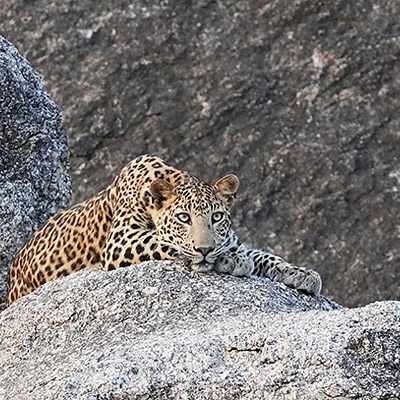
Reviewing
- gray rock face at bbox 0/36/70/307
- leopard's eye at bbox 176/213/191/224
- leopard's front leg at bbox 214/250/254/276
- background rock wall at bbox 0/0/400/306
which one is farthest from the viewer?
background rock wall at bbox 0/0/400/306

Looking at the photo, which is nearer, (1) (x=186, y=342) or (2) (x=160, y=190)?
(1) (x=186, y=342)

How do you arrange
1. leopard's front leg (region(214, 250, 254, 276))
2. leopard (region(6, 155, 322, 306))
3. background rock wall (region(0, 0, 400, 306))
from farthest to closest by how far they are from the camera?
background rock wall (region(0, 0, 400, 306)) < leopard (region(6, 155, 322, 306)) < leopard's front leg (region(214, 250, 254, 276))

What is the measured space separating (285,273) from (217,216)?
0.52 m

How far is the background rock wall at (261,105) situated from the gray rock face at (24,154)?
185 inches

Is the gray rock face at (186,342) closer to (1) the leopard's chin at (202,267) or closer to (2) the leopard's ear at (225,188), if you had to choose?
(1) the leopard's chin at (202,267)

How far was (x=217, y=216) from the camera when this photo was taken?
974 cm

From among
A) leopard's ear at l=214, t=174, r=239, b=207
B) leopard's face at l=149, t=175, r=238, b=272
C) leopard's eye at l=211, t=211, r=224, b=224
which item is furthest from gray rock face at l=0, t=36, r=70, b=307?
leopard's eye at l=211, t=211, r=224, b=224

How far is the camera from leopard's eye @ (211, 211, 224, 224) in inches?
383

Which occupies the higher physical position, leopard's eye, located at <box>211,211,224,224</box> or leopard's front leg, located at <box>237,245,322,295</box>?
leopard's eye, located at <box>211,211,224,224</box>

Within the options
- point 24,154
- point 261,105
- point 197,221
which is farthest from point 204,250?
point 261,105

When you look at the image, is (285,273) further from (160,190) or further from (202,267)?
(160,190)

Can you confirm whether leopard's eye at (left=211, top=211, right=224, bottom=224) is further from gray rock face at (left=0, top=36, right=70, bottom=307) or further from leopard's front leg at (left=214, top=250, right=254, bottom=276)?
gray rock face at (left=0, top=36, right=70, bottom=307)

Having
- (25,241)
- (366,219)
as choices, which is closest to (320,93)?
→ (366,219)

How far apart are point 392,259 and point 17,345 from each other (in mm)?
7315
